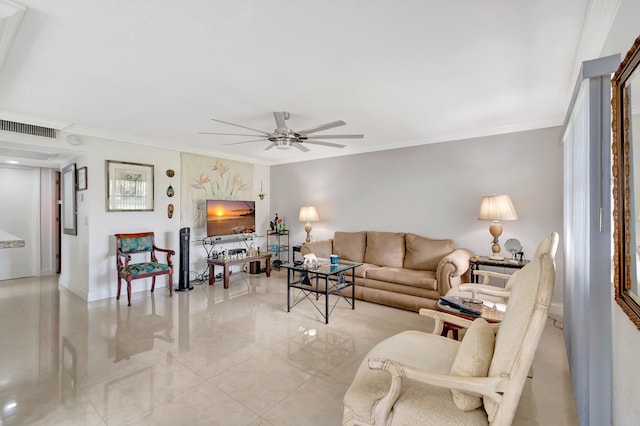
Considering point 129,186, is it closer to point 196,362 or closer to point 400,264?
point 196,362

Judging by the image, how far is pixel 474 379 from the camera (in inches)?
45.0

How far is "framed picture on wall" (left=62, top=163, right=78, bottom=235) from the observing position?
4.66 m

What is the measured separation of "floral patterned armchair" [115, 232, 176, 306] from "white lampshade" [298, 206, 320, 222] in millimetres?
2383

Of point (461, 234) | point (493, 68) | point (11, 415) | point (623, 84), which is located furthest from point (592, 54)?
point (11, 415)

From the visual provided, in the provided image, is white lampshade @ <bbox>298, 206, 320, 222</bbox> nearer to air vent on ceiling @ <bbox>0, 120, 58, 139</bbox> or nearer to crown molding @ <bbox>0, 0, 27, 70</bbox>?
air vent on ceiling @ <bbox>0, 120, 58, 139</bbox>

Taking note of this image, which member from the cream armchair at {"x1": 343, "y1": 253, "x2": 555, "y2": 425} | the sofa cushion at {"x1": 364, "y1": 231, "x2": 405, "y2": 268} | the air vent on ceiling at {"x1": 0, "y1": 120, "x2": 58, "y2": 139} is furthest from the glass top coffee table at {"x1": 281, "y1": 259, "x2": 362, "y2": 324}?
the air vent on ceiling at {"x1": 0, "y1": 120, "x2": 58, "y2": 139}

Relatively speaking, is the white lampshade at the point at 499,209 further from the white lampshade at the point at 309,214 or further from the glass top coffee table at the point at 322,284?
the white lampshade at the point at 309,214

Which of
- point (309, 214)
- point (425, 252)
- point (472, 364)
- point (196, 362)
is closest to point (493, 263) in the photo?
point (425, 252)

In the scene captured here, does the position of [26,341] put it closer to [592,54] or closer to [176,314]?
[176,314]

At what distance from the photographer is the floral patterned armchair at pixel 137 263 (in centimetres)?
409

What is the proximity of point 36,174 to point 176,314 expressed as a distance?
16.0 feet

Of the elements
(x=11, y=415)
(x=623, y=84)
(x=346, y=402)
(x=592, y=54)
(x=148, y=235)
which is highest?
(x=592, y=54)

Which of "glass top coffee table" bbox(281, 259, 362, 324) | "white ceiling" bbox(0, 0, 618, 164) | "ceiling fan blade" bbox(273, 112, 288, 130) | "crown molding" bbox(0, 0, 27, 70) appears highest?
"white ceiling" bbox(0, 0, 618, 164)

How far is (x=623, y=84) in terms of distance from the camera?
3.90 ft
